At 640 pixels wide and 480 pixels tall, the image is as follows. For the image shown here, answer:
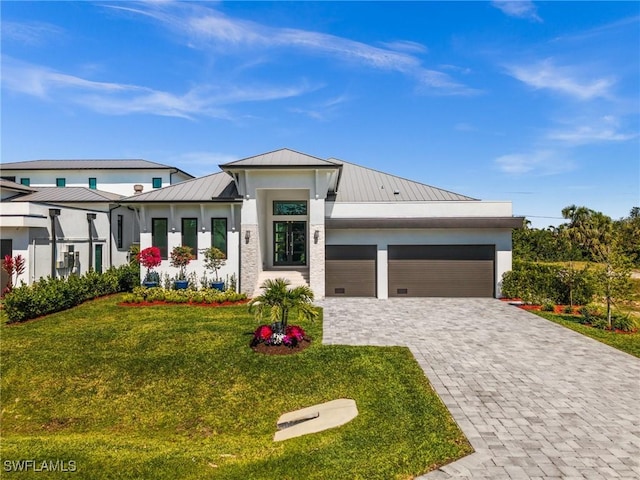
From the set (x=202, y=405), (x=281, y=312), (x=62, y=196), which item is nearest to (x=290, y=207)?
(x=281, y=312)

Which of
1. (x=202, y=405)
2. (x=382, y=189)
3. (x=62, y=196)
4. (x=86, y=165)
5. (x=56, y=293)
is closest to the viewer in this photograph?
(x=202, y=405)

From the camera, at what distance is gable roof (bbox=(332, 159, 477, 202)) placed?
1964cm

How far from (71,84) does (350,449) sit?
58.6 ft

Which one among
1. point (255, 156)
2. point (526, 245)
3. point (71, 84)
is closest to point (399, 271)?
point (255, 156)

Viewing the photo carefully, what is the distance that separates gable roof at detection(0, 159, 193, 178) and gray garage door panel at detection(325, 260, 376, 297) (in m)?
25.7

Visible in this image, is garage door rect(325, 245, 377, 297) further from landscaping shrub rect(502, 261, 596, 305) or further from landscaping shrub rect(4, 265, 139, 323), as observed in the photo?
landscaping shrub rect(4, 265, 139, 323)

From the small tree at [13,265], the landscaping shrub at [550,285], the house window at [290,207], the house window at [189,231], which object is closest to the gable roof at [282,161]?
the house window at [290,207]

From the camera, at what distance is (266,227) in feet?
65.9

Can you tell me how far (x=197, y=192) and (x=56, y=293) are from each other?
8.04 m

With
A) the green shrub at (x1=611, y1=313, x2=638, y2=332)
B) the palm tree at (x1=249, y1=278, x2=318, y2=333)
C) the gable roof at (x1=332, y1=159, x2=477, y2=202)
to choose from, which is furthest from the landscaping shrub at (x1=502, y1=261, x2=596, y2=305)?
the palm tree at (x1=249, y1=278, x2=318, y2=333)

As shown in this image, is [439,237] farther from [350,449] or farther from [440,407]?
[350,449]

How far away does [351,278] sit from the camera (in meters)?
17.6

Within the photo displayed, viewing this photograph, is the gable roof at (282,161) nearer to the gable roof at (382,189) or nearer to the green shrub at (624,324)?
the gable roof at (382,189)

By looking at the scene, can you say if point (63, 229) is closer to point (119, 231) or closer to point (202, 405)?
point (119, 231)
